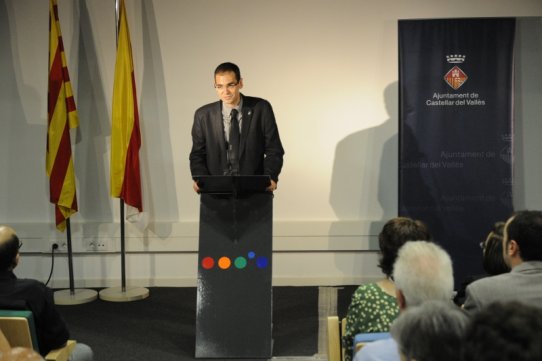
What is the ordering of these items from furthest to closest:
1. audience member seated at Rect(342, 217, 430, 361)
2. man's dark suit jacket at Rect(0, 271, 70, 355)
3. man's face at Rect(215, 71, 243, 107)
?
man's face at Rect(215, 71, 243, 107)
man's dark suit jacket at Rect(0, 271, 70, 355)
audience member seated at Rect(342, 217, 430, 361)

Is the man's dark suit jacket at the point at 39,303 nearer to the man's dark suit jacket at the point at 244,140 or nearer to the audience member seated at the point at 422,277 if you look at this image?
the audience member seated at the point at 422,277

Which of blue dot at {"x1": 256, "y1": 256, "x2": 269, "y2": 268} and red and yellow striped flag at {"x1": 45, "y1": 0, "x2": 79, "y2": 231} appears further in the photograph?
red and yellow striped flag at {"x1": 45, "y1": 0, "x2": 79, "y2": 231}

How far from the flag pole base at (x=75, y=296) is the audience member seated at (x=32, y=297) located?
266cm

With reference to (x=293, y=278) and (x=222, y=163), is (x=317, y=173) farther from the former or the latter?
(x=222, y=163)

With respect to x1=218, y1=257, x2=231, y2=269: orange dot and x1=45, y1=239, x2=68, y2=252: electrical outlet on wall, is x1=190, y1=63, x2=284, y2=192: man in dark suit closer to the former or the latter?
x1=218, y1=257, x2=231, y2=269: orange dot

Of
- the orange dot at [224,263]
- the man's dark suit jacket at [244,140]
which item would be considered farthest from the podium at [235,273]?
the man's dark suit jacket at [244,140]

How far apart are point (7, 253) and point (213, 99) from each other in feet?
10.6

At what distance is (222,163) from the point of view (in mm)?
4164

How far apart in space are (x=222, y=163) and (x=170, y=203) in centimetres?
175

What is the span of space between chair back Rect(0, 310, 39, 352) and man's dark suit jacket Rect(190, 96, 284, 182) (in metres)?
1.83

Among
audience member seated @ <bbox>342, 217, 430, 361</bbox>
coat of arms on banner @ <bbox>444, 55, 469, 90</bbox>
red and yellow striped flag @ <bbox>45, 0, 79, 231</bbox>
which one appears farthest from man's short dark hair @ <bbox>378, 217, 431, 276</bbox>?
red and yellow striped flag @ <bbox>45, 0, 79, 231</bbox>

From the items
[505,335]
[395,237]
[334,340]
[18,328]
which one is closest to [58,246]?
[18,328]

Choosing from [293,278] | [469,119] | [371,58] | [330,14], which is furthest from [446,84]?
[293,278]

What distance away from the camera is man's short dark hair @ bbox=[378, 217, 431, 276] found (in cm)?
252
